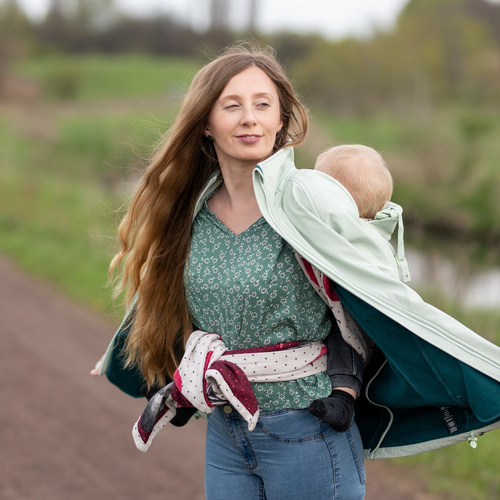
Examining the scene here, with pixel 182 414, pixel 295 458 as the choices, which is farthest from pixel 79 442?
pixel 295 458

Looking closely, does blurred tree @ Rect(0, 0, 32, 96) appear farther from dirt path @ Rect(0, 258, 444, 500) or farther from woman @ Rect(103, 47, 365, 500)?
woman @ Rect(103, 47, 365, 500)

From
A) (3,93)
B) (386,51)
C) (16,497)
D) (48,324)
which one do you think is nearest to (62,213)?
(48,324)

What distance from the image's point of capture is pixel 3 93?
33.6m

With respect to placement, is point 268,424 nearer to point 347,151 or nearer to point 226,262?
point 226,262

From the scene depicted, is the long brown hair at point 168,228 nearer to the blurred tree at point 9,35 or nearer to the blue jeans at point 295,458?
the blue jeans at point 295,458

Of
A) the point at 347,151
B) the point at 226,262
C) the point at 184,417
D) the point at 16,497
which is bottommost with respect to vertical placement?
the point at 16,497

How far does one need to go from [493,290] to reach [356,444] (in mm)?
8864

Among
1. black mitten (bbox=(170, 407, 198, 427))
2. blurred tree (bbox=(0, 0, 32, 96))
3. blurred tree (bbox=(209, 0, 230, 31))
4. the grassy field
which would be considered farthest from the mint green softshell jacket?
blurred tree (bbox=(209, 0, 230, 31))

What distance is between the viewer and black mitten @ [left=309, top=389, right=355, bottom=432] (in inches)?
82.7

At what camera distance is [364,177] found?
2.38m

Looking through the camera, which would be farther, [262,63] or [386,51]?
[386,51]

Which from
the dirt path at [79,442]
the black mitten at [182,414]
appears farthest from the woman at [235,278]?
the dirt path at [79,442]

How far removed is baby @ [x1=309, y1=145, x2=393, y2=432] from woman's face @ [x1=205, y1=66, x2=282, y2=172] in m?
0.26

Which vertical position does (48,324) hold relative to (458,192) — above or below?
above
